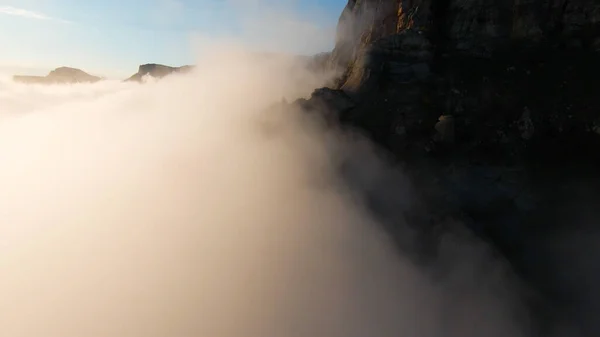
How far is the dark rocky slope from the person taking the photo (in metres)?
20.9

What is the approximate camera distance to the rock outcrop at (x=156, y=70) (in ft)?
283

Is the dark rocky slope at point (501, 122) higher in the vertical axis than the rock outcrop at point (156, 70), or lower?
higher

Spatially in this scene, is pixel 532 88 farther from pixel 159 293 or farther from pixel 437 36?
pixel 159 293

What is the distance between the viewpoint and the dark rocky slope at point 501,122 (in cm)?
2089

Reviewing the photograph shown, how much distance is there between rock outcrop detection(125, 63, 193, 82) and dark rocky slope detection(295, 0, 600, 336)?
202 feet

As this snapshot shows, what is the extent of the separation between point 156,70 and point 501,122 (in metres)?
84.6

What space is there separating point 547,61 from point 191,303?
24.3 m

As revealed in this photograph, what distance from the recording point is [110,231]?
2639 centimetres

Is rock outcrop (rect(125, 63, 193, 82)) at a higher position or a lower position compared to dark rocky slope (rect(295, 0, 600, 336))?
lower

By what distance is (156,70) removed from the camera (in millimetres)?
93250

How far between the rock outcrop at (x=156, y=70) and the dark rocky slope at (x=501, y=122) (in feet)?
202

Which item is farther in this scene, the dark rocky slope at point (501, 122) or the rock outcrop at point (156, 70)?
the rock outcrop at point (156, 70)

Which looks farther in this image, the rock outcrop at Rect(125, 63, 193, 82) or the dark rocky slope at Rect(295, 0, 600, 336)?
the rock outcrop at Rect(125, 63, 193, 82)

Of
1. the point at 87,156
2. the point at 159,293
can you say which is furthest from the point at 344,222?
the point at 87,156
